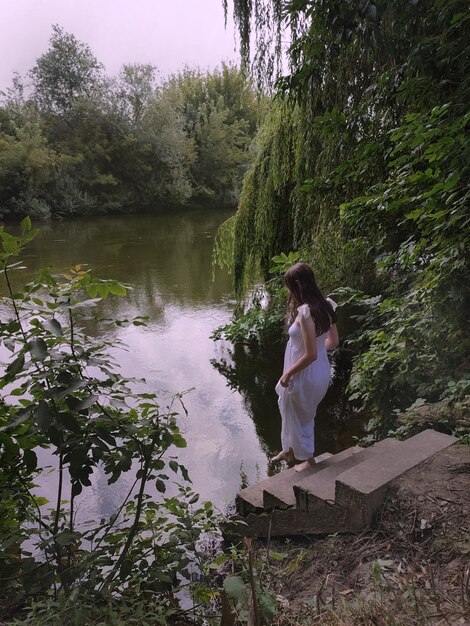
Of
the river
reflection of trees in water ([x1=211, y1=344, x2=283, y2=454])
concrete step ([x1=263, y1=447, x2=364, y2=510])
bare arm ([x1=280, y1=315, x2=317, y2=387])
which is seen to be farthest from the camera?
reflection of trees in water ([x1=211, y1=344, x2=283, y2=454])

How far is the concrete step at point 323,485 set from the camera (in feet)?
7.96

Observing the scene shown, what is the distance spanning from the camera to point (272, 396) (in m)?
5.95

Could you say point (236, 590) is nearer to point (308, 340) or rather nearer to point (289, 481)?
point (289, 481)

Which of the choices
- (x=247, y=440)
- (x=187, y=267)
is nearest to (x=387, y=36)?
(x=247, y=440)

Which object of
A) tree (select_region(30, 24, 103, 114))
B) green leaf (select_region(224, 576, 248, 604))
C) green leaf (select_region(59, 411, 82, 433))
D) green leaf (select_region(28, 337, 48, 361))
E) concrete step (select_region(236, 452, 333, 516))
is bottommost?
concrete step (select_region(236, 452, 333, 516))

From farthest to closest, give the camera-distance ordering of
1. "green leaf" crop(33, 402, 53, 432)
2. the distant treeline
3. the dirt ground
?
the distant treeline → "green leaf" crop(33, 402, 53, 432) → the dirt ground

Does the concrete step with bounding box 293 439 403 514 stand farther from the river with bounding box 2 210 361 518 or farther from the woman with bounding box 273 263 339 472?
the river with bounding box 2 210 361 518

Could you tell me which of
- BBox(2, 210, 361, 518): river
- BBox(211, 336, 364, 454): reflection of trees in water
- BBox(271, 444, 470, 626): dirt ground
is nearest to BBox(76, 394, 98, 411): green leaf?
BBox(2, 210, 361, 518): river

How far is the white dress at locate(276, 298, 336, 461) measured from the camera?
3.03 m

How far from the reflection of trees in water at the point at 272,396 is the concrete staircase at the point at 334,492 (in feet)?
5.64

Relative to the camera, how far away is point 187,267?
42.6ft

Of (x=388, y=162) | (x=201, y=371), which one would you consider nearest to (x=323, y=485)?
(x=388, y=162)

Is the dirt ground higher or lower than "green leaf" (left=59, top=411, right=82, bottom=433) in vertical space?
lower

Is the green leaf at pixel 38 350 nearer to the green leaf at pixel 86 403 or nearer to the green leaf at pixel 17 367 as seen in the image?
the green leaf at pixel 17 367
